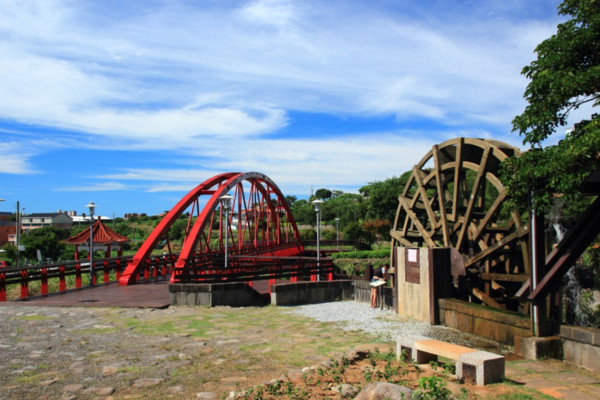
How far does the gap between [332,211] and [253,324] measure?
8041 centimetres

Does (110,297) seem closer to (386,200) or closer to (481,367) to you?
(481,367)

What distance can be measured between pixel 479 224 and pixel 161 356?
10.2 meters

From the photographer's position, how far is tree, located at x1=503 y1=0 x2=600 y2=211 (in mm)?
6941

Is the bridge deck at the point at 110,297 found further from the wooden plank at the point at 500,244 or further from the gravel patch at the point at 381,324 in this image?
the wooden plank at the point at 500,244

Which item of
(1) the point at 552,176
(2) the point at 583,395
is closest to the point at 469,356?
(2) the point at 583,395

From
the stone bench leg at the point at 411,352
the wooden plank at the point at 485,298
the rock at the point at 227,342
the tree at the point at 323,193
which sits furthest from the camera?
the tree at the point at 323,193

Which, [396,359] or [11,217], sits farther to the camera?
[11,217]

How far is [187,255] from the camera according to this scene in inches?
776

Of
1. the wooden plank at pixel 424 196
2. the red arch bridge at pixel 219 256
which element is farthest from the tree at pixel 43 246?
the wooden plank at pixel 424 196

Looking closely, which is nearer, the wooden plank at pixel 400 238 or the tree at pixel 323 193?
the wooden plank at pixel 400 238

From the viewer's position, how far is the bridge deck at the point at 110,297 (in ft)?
44.4

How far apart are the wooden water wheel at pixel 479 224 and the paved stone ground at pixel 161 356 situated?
5169 millimetres

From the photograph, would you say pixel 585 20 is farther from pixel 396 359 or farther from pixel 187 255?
pixel 187 255

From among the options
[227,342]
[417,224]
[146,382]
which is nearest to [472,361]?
[146,382]
